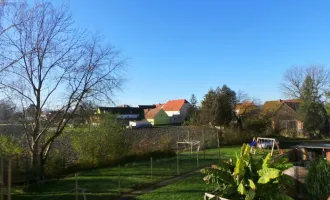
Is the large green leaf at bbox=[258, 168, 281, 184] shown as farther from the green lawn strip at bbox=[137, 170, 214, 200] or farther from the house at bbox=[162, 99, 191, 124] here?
the house at bbox=[162, 99, 191, 124]

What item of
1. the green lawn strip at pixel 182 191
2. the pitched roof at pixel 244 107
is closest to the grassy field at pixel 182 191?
the green lawn strip at pixel 182 191

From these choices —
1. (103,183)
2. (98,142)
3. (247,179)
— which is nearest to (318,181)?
(247,179)

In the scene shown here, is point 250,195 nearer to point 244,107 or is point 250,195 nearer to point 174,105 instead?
point 244,107

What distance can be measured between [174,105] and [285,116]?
39.8 metres

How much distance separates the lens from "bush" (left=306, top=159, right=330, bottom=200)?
29.5 feet

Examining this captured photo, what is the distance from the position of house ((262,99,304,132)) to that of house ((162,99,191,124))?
30791 millimetres

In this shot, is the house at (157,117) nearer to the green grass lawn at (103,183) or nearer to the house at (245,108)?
the house at (245,108)

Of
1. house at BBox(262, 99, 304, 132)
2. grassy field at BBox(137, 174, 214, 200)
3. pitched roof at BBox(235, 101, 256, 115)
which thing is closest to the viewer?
grassy field at BBox(137, 174, 214, 200)

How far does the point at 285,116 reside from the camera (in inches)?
1784

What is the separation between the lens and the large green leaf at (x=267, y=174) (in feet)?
20.7

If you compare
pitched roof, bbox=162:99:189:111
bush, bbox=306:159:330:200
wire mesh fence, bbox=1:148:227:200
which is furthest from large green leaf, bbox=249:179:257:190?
pitched roof, bbox=162:99:189:111

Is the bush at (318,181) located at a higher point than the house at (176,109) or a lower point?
lower

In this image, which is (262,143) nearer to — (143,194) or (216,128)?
(216,128)

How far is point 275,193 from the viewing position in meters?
6.82
